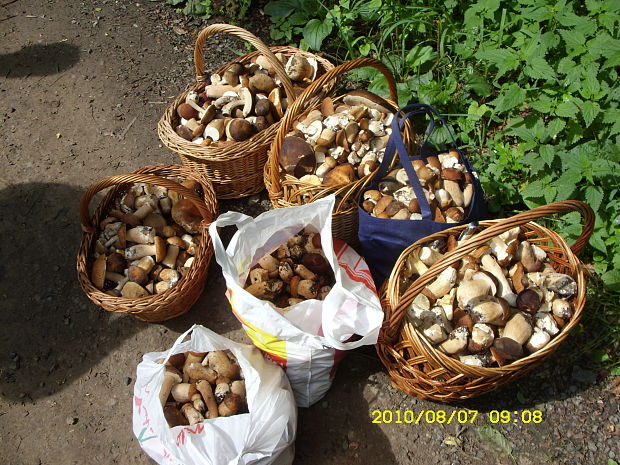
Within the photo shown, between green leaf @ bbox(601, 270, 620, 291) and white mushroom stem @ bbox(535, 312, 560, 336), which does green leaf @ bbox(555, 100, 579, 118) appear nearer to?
green leaf @ bbox(601, 270, 620, 291)

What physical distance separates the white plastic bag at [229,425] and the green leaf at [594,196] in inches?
60.8

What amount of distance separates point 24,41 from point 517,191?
387 centimetres

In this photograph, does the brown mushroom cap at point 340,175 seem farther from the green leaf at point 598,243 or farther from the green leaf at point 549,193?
the green leaf at point 598,243

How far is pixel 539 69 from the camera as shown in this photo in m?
2.46

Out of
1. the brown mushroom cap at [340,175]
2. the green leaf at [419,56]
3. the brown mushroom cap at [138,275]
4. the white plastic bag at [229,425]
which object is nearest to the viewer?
the white plastic bag at [229,425]

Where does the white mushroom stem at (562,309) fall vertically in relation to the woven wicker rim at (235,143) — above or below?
below

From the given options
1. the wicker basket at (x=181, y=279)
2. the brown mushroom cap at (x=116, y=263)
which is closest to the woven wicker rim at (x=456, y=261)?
the wicker basket at (x=181, y=279)

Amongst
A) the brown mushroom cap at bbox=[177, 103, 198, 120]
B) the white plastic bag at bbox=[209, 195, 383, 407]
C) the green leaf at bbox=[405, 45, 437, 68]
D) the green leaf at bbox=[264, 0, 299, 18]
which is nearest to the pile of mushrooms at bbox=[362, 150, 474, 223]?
the white plastic bag at bbox=[209, 195, 383, 407]

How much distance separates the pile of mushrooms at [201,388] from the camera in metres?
1.95

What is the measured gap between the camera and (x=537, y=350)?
6.07 feet

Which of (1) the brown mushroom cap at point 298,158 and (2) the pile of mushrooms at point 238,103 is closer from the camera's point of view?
(1) the brown mushroom cap at point 298,158

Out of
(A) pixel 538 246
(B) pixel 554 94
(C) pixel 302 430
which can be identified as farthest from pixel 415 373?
(B) pixel 554 94

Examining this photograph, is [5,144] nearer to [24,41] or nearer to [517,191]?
[24,41]
